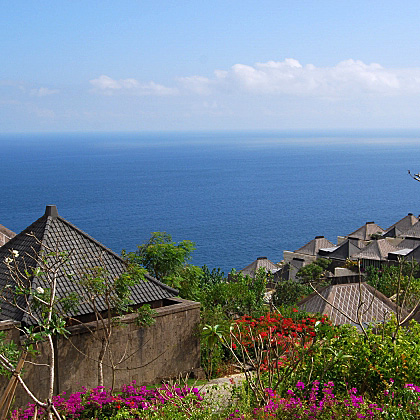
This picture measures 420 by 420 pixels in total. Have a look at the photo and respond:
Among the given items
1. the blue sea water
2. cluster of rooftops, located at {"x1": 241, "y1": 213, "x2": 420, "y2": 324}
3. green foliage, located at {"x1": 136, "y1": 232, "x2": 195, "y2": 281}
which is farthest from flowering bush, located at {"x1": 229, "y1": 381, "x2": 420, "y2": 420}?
the blue sea water

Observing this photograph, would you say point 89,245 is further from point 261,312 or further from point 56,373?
point 261,312

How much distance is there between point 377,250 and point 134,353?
39.1 m

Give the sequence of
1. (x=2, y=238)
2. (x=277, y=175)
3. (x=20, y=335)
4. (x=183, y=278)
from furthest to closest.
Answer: (x=277, y=175), (x=2, y=238), (x=183, y=278), (x=20, y=335)

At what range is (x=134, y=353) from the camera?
38.9 ft

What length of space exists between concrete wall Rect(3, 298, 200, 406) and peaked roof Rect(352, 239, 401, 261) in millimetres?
36744

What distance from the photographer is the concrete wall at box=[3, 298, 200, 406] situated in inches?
429

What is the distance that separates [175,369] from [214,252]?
5931 centimetres

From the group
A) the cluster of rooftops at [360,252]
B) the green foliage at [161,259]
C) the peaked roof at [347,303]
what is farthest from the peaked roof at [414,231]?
the green foliage at [161,259]

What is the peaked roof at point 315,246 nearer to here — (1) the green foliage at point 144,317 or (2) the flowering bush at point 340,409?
(1) the green foliage at point 144,317

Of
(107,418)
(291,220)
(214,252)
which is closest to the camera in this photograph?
(107,418)

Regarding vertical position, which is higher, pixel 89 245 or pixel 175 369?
pixel 89 245

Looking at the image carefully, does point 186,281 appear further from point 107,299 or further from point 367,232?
point 367,232

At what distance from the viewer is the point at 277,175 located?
166 m

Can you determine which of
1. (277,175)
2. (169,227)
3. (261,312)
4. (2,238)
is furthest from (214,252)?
(277,175)
